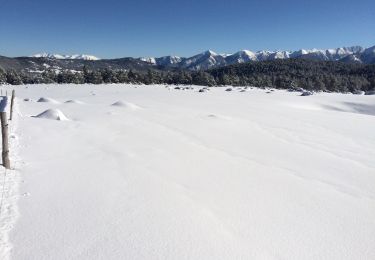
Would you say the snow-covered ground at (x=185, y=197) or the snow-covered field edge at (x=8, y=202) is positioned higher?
the snow-covered field edge at (x=8, y=202)

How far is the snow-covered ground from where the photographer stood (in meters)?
6.52

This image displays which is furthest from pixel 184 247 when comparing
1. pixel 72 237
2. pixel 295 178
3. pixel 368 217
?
pixel 295 178

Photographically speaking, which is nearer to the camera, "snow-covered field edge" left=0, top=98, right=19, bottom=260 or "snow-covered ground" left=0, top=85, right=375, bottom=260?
"snow-covered field edge" left=0, top=98, right=19, bottom=260

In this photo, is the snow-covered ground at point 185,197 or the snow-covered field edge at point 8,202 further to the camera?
the snow-covered ground at point 185,197

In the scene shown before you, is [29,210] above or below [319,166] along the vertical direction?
above

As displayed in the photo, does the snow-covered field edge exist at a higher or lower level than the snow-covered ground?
higher

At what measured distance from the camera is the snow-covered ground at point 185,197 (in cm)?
652

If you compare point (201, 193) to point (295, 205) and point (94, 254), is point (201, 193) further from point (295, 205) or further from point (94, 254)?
point (94, 254)

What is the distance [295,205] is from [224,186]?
211 cm

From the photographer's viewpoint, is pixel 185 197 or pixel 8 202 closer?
pixel 8 202

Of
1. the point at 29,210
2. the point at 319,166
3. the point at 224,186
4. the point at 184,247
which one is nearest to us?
the point at 184,247

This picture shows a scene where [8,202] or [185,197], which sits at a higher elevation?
[8,202]

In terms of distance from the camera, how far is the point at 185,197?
907 centimetres

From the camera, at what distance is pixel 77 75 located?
94062 mm
